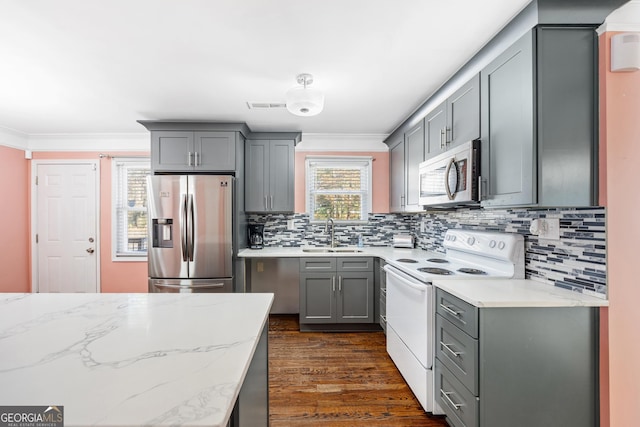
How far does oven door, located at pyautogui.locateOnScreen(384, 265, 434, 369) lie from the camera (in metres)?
1.94

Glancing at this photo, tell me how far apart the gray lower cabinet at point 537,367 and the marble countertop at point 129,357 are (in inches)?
45.0

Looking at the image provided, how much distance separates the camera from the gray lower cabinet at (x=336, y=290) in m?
3.29

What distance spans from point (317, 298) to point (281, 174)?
1.53m

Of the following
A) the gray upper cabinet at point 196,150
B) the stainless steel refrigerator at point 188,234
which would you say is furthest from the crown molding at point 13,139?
the stainless steel refrigerator at point 188,234

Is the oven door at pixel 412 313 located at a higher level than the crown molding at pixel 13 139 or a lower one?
lower

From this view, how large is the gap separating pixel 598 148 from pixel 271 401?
8.09 ft

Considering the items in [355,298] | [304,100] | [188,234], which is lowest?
[355,298]

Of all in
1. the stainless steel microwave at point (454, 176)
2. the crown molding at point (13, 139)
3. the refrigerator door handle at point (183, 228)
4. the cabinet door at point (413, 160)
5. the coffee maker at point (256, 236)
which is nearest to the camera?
the stainless steel microwave at point (454, 176)

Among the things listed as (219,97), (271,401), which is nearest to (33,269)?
(219,97)

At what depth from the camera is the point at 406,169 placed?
3211 mm

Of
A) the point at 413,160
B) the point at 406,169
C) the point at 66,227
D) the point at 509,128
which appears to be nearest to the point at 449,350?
the point at 509,128

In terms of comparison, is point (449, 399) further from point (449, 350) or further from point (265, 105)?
point (265, 105)

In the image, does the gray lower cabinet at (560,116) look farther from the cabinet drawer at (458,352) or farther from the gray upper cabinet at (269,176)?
the gray upper cabinet at (269,176)

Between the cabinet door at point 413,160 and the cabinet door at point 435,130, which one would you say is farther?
the cabinet door at point 413,160
